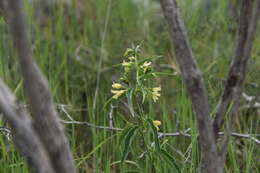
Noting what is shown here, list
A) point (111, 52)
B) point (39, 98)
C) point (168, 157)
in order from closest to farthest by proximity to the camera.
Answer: point (39, 98) → point (168, 157) → point (111, 52)

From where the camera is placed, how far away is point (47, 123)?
3.45 ft

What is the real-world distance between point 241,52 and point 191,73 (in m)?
0.14

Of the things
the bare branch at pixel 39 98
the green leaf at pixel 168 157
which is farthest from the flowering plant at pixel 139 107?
the bare branch at pixel 39 98

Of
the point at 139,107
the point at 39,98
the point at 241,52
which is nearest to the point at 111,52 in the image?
the point at 139,107

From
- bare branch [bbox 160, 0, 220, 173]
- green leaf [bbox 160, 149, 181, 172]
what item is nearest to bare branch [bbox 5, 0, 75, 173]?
bare branch [bbox 160, 0, 220, 173]

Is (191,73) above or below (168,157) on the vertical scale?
above

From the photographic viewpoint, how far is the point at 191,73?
1.16m

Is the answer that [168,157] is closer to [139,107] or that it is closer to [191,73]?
[139,107]

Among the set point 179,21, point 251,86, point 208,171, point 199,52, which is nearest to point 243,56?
point 179,21

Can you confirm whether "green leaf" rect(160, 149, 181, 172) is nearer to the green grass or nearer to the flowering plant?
the flowering plant

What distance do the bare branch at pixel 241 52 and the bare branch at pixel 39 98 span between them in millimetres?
439

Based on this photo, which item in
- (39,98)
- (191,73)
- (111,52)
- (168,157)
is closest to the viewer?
(39,98)

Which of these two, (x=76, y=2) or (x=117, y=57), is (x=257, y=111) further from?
(x=76, y=2)

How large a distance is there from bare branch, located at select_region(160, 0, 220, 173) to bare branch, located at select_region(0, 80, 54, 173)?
15.8 inches
